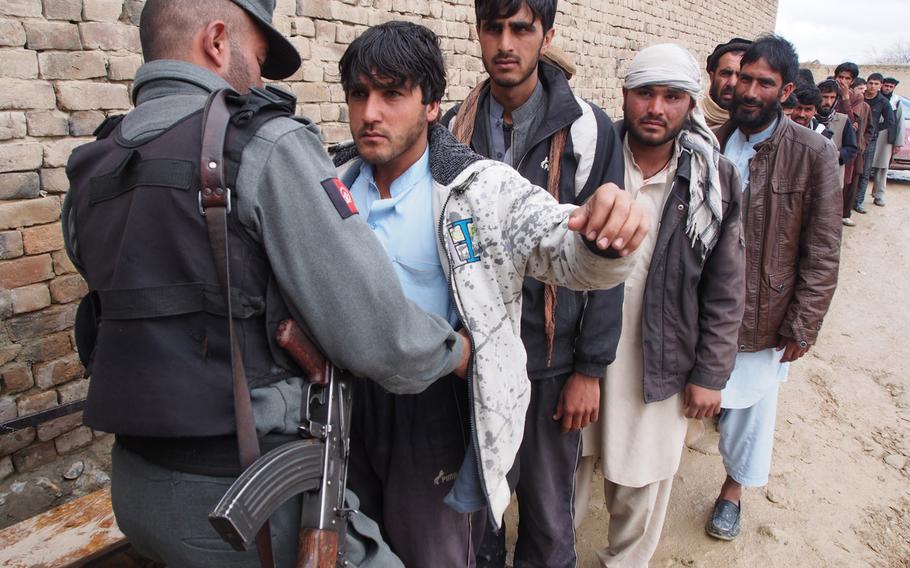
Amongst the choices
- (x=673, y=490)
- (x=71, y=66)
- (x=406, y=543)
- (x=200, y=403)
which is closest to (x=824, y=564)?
(x=673, y=490)

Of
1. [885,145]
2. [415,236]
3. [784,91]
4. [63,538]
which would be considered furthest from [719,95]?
[885,145]

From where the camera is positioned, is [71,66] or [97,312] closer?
[97,312]

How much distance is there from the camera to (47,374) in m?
2.68

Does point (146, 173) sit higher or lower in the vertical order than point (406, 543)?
higher

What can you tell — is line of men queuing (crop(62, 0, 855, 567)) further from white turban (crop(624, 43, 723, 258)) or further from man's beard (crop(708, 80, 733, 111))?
man's beard (crop(708, 80, 733, 111))

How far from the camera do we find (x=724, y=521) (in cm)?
277

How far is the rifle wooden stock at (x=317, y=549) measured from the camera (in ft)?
3.72

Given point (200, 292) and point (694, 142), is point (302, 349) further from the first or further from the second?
point (694, 142)

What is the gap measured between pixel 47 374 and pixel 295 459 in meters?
2.16

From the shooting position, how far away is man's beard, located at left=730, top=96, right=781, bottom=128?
2.62m

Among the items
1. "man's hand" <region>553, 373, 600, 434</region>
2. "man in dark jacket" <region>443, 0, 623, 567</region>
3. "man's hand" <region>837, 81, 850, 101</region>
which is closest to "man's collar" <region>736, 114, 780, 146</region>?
"man in dark jacket" <region>443, 0, 623, 567</region>

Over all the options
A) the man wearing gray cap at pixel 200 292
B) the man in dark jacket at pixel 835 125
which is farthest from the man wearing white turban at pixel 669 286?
the man in dark jacket at pixel 835 125

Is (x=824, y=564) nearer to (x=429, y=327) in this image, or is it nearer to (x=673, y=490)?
(x=673, y=490)

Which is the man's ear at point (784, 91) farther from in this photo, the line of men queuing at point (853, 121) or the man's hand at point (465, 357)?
the man's hand at point (465, 357)
